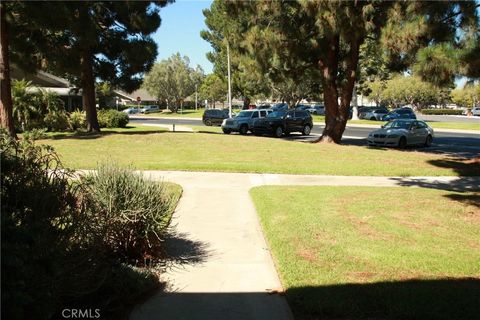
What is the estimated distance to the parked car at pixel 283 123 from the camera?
95.9 ft

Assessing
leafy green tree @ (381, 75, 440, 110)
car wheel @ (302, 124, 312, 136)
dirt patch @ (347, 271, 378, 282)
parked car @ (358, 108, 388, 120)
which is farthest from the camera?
leafy green tree @ (381, 75, 440, 110)

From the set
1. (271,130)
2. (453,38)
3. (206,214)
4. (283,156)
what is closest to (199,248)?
(206,214)

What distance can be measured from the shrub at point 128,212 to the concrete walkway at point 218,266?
456 mm

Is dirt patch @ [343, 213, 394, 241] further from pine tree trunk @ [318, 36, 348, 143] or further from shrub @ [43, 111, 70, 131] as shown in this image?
shrub @ [43, 111, 70, 131]

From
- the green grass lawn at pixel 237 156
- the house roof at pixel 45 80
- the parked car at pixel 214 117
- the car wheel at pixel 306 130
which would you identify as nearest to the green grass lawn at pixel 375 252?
the green grass lawn at pixel 237 156

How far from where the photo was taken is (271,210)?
880 centimetres

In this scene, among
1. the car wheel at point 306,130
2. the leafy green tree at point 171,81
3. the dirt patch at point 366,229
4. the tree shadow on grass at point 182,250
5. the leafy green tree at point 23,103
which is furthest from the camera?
the leafy green tree at point 171,81

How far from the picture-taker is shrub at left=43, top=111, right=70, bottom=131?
2753cm

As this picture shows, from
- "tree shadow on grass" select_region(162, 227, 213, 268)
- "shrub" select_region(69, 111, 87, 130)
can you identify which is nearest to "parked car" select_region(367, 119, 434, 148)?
"shrub" select_region(69, 111, 87, 130)

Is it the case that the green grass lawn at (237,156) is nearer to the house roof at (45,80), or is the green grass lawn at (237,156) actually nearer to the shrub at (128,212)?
the shrub at (128,212)

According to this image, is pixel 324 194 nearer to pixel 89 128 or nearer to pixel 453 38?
pixel 453 38

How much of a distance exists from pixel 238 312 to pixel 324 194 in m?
6.31

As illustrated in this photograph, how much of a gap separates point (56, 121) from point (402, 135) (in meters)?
18.7

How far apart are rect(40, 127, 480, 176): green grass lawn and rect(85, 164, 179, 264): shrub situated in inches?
285
